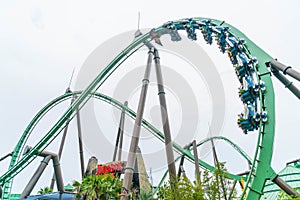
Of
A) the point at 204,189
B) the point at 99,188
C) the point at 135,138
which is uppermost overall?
the point at 135,138

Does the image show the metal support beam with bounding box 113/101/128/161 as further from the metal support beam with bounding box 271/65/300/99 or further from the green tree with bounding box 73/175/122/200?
the metal support beam with bounding box 271/65/300/99

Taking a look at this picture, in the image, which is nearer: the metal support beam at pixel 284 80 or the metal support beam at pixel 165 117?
the metal support beam at pixel 284 80

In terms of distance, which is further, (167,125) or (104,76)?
(104,76)

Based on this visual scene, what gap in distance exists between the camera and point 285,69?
9.80 metres

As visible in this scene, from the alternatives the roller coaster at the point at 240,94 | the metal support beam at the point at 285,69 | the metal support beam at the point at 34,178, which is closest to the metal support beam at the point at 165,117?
the roller coaster at the point at 240,94

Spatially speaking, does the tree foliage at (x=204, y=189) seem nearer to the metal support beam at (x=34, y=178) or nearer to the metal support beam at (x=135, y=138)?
the metal support beam at (x=135, y=138)

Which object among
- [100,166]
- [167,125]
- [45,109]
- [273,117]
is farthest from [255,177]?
[45,109]

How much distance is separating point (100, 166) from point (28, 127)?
5.11 meters

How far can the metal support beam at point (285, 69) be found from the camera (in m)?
9.38

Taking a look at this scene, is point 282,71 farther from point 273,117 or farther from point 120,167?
point 120,167

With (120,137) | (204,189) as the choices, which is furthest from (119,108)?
(204,189)

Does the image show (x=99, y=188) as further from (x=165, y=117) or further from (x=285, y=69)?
(x=285, y=69)

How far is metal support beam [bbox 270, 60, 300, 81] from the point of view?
9.38 m

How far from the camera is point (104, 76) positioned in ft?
51.5
